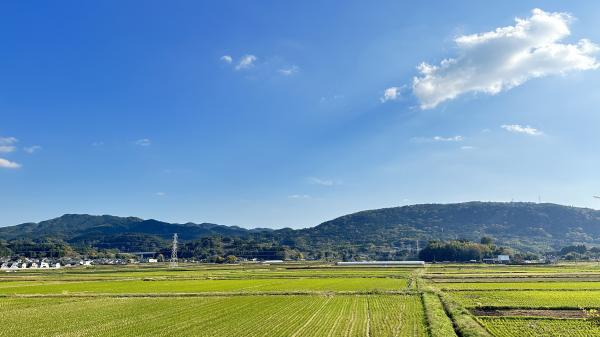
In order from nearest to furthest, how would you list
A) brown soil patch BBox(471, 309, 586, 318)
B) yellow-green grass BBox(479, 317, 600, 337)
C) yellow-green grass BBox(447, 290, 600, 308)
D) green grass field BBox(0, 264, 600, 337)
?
yellow-green grass BBox(479, 317, 600, 337) < green grass field BBox(0, 264, 600, 337) < brown soil patch BBox(471, 309, 586, 318) < yellow-green grass BBox(447, 290, 600, 308)

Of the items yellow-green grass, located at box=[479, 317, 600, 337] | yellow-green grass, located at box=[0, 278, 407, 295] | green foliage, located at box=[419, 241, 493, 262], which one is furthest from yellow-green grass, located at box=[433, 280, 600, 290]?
green foliage, located at box=[419, 241, 493, 262]

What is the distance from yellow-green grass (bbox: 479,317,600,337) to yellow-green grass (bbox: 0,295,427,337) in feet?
15.1

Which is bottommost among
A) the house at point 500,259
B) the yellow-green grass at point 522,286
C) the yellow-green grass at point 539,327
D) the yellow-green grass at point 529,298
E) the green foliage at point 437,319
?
the house at point 500,259

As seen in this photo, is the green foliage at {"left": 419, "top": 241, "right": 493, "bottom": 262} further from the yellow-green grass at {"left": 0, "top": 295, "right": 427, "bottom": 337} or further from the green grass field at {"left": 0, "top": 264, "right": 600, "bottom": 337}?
the yellow-green grass at {"left": 0, "top": 295, "right": 427, "bottom": 337}

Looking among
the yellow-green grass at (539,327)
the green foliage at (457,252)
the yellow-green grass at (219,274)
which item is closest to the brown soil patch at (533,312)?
the yellow-green grass at (539,327)

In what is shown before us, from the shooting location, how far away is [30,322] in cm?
3119

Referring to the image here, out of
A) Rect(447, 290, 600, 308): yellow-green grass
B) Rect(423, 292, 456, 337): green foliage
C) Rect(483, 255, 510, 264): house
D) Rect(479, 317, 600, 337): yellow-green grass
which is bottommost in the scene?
Rect(483, 255, 510, 264): house

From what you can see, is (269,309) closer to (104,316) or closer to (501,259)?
(104,316)

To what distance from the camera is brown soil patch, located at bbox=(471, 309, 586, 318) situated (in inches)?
1266

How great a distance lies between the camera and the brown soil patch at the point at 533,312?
32.2m

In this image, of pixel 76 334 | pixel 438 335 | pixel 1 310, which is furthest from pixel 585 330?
pixel 1 310

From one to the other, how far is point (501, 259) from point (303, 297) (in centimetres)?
14143

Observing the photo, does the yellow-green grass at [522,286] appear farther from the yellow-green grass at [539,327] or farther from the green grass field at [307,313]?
the yellow-green grass at [539,327]

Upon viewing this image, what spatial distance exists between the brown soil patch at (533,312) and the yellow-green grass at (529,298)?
172cm
